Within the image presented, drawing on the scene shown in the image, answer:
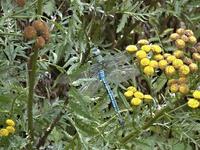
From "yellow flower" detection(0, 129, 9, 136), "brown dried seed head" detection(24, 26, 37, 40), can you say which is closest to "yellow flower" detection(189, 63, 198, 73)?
"brown dried seed head" detection(24, 26, 37, 40)

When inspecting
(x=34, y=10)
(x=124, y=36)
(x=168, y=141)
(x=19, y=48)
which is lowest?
(x=168, y=141)

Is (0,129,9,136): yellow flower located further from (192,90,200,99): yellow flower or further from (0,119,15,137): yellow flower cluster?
(192,90,200,99): yellow flower

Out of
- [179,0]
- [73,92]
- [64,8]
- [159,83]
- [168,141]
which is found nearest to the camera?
[73,92]

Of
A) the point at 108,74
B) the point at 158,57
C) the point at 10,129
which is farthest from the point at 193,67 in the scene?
the point at 10,129

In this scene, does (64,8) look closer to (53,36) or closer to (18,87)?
(53,36)

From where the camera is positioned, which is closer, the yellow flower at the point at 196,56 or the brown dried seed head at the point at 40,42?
the brown dried seed head at the point at 40,42

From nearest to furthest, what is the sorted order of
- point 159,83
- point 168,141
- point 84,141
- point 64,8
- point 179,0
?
point 84,141
point 159,83
point 168,141
point 179,0
point 64,8

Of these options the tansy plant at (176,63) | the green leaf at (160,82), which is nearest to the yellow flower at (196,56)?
the tansy plant at (176,63)

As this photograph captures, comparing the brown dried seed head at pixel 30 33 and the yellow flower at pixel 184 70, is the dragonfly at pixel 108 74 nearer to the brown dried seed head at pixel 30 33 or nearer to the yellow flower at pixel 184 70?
the yellow flower at pixel 184 70

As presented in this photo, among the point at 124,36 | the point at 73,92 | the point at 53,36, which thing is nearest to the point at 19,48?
the point at 53,36
